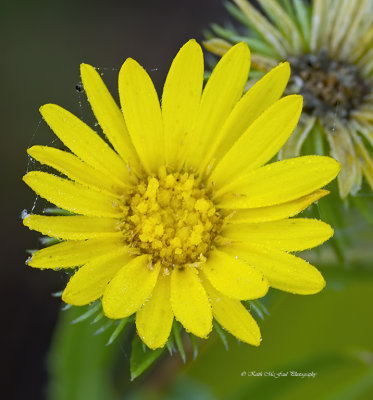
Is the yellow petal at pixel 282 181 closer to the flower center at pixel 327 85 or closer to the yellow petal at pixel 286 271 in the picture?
the yellow petal at pixel 286 271

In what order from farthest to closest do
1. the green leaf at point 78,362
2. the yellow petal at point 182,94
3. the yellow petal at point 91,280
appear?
the green leaf at point 78,362 → the yellow petal at point 182,94 → the yellow petal at point 91,280

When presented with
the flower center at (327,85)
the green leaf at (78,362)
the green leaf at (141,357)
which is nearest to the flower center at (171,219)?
the green leaf at (141,357)

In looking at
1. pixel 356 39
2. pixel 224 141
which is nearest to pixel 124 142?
pixel 224 141

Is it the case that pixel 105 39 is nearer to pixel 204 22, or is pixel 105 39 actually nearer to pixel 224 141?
pixel 204 22

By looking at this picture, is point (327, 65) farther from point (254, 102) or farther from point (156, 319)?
point (156, 319)

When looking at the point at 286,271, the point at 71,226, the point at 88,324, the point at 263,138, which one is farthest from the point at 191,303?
the point at 88,324

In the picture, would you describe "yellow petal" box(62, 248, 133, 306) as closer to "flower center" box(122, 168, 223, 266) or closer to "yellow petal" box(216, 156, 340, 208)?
"flower center" box(122, 168, 223, 266)

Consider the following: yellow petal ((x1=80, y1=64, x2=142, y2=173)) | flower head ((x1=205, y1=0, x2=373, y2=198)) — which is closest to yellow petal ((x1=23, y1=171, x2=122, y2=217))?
yellow petal ((x1=80, y1=64, x2=142, y2=173))
